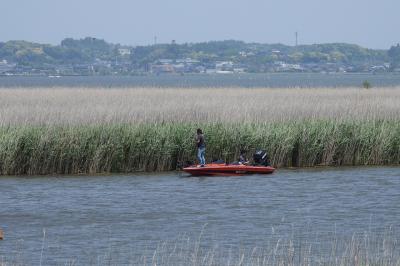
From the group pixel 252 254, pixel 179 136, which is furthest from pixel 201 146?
pixel 252 254

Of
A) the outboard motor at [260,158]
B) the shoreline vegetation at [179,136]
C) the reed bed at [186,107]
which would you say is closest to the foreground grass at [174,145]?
the shoreline vegetation at [179,136]

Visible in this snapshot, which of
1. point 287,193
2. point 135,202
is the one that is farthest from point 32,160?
point 287,193

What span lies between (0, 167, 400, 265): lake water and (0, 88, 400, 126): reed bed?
4621 mm

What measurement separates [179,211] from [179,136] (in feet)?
23.3

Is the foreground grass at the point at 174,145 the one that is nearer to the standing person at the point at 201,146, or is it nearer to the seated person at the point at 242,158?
the standing person at the point at 201,146

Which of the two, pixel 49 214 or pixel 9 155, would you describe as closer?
pixel 49 214

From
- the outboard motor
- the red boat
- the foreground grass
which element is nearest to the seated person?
the red boat

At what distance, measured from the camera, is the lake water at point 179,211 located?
1856cm

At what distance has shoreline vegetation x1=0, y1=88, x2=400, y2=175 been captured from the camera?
28547 millimetres

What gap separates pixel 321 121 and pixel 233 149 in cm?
302

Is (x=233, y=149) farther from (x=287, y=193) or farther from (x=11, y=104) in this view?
(x=11, y=104)

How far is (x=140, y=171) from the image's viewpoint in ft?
96.1

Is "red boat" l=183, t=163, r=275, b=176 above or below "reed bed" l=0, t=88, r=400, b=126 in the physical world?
below

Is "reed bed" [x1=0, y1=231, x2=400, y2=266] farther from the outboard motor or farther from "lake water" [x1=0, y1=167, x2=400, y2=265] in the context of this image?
the outboard motor
